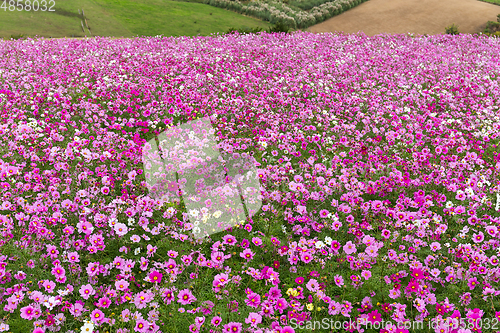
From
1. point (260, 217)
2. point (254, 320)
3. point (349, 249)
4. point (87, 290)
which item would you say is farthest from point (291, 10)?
point (254, 320)

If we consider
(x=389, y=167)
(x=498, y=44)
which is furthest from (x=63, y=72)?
(x=498, y=44)

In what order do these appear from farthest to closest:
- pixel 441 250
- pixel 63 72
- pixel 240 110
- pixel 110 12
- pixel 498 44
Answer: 1. pixel 110 12
2. pixel 498 44
3. pixel 63 72
4. pixel 240 110
5. pixel 441 250

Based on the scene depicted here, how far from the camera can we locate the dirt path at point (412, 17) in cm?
2497

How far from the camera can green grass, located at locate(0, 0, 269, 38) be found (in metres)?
18.7

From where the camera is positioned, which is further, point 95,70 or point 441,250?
point 95,70

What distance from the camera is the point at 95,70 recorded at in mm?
8914

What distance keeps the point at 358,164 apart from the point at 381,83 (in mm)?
6047

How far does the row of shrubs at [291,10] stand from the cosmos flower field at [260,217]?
787 inches

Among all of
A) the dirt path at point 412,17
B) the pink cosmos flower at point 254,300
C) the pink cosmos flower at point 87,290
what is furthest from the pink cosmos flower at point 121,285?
the dirt path at point 412,17

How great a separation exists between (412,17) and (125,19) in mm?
23427

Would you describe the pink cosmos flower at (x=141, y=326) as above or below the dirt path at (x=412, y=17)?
below

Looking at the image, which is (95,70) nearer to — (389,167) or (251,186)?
(251,186)

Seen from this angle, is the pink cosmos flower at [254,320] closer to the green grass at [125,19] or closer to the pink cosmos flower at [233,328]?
the pink cosmos flower at [233,328]

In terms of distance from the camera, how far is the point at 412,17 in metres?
27.0
